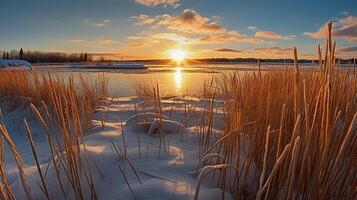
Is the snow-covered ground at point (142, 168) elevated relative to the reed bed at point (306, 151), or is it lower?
lower

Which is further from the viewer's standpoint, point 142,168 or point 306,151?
point 142,168

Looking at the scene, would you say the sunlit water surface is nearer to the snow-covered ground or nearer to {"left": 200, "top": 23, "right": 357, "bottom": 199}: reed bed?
the snow-covered ground

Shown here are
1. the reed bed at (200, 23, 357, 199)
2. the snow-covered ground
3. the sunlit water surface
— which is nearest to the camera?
the reed bed at (200, 23, 357, 199)

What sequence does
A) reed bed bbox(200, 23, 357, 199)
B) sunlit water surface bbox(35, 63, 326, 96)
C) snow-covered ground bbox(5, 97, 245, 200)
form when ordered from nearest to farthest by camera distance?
reed bed bbox(200, 23, 357, 199) → snow-covered ground bbox(5, 97, 245, 200) → sunlit water surface bbox(35, 63, 326, 96)

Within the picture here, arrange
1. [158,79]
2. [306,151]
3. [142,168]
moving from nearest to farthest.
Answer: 1. [306,151]
2. [142,168]
3. [158,79]

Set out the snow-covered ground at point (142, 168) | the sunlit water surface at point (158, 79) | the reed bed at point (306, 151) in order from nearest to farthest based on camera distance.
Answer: the reed bed at point (306, 151), the snow-covered ground at point (142, 168), the sunlit water surface at point (158, 79)

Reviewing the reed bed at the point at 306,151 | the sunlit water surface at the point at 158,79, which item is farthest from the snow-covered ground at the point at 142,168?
the sunlit water surface at the point at 158,79

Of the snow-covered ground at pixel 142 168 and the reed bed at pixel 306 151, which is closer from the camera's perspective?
the reed bed at pixel 306 151

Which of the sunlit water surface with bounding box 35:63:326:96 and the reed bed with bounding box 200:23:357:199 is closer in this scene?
the reed bed with bounding box 200:23:357:199

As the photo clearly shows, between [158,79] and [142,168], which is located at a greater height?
[158,79]

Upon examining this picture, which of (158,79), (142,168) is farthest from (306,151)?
(158,79)

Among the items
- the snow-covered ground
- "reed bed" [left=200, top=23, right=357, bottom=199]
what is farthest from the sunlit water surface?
"reed bed" [left=200, top=23, right=357, bottom=199]

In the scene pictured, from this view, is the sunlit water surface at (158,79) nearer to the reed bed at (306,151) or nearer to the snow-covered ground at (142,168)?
the snow-covered ground at (142,168)

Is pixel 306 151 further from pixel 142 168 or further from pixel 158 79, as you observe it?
pixel 158 79
